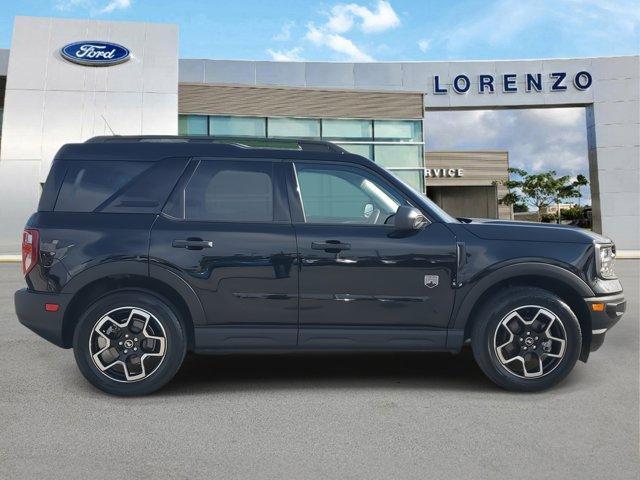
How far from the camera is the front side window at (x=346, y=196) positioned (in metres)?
4.33

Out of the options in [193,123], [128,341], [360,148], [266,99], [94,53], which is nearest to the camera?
[128,341]

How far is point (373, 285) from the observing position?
161 inches

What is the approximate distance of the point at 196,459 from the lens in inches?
120

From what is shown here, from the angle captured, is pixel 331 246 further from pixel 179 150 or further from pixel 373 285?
pixel 179 150

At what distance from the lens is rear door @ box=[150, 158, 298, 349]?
4.07 m

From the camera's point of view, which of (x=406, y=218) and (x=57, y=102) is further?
(x=57, y=102)

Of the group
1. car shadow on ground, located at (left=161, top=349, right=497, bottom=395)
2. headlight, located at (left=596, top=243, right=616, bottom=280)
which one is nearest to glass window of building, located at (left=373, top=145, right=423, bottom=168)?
car shadow on ground, located at (left=161, top=349, right=497, bottom=395)

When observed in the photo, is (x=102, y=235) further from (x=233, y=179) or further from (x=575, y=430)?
(x=575, y=430)

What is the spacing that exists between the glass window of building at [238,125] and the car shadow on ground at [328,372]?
19.0 m

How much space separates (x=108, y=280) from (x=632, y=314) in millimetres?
7100

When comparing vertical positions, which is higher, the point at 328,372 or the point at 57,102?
the point at 57,102

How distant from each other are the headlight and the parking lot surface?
2.93 ft

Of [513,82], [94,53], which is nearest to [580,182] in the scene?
[513,82]

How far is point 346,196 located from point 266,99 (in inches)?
800
